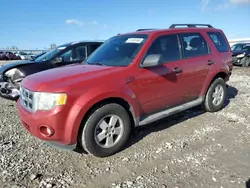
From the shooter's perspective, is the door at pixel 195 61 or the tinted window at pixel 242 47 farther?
the tinted window at pixel 242 47

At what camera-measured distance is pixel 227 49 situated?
559cm

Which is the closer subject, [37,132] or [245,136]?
[37,132]

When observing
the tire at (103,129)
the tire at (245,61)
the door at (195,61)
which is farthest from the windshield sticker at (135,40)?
the tire at (245,61)

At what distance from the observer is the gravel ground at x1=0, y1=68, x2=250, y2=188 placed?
2.84m

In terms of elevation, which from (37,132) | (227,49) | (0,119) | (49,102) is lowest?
(0,119)

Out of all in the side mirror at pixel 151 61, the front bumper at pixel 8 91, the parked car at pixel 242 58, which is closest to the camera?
the side mirror at pixel 151 61

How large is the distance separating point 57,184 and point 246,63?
15.5m

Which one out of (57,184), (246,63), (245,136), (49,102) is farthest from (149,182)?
(246,63)

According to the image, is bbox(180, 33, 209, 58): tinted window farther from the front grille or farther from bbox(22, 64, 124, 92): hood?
the front grille

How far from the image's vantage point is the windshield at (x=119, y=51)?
3871 millimetres

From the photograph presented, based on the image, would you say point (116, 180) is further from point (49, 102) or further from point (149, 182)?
point (49, 102)

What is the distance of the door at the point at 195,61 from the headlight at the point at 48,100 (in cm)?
245

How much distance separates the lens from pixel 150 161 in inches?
130

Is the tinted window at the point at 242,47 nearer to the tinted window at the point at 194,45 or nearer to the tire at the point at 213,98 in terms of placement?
the tire at the point at 213,98
